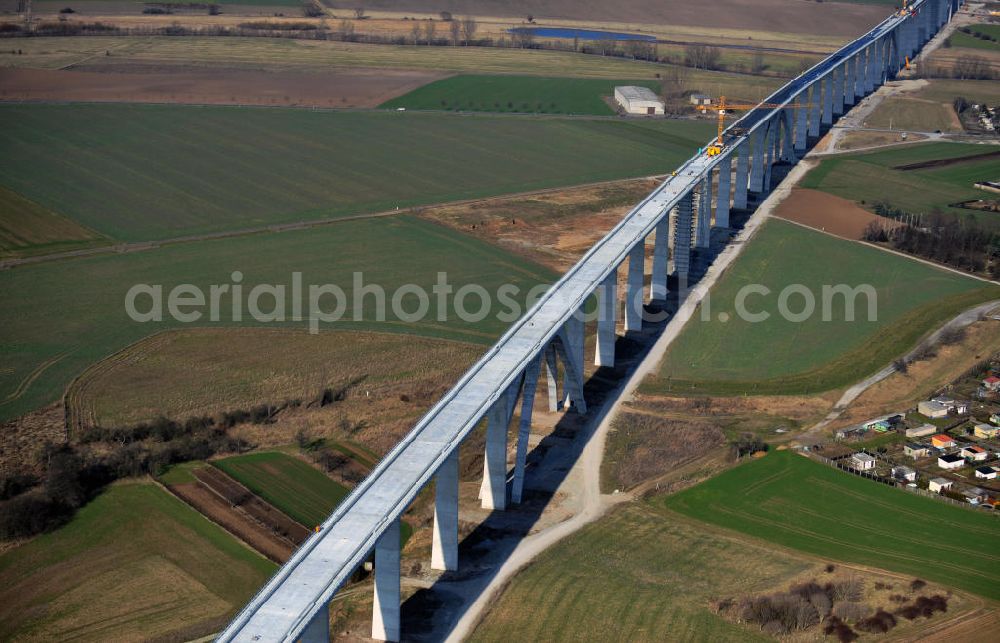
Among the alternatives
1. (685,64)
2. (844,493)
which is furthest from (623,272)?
(685,64)

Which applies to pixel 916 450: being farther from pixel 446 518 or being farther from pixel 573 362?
pixel 446 518

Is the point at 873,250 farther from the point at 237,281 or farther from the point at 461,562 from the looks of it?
the point at 461,562

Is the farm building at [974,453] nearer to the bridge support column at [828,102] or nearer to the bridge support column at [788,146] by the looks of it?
the bridge support column at [788,146]

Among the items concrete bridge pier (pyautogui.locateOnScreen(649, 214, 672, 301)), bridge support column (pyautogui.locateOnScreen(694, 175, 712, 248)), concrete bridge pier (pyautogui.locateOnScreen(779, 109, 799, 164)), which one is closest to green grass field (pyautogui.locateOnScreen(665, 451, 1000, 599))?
concrete bridge pier (pyautogui.locateOnScreen(649, 214, 672, 301))

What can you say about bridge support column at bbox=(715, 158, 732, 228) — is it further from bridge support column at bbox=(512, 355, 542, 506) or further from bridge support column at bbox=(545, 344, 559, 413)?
bridge support column at bbox=(512, 355, 542, 506)

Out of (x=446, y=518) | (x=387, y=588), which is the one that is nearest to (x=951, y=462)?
(x=446, y=518)
